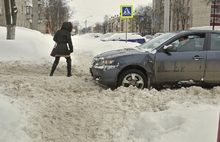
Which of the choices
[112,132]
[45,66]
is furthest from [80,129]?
[45,66]

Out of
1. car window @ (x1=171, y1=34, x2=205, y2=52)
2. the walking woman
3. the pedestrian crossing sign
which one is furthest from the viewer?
the pedestrian crossing sign

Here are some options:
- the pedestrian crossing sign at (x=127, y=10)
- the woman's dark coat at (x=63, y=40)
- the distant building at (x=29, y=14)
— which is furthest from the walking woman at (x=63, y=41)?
the distant building at (x=29, y=14)

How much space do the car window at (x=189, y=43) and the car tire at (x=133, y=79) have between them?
41.8 inches

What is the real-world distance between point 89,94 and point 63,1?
36.2m

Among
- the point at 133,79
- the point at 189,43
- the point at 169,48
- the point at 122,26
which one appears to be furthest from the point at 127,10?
the point at 122,26

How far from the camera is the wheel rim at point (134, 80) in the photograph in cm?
584

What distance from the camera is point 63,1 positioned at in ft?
128

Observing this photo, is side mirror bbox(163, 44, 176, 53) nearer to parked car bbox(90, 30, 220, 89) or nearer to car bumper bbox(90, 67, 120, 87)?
parked car bbox(90, 30, 220, 89)

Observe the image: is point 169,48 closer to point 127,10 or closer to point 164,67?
point 164,67

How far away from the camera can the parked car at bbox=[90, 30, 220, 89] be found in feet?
19.1

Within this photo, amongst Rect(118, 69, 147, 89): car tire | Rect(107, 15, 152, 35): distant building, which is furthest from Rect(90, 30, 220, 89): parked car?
Rect(107, 15, 152, 35): distant building

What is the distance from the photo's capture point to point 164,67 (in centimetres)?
584

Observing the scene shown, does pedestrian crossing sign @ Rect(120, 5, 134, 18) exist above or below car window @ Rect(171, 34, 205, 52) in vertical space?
above

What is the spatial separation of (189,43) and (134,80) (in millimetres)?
1588
